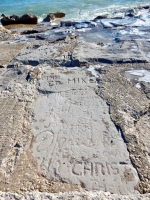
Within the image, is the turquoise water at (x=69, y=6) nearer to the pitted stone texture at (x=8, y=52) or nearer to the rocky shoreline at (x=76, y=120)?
the pitted stone texture at (x=8, y=52)

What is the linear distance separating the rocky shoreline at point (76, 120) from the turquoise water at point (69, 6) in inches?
243

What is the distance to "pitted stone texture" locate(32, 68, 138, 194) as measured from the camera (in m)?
1.89

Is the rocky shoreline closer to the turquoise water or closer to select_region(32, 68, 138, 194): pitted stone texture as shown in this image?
select_region(32, 68, 138, 194): pitted stone texture

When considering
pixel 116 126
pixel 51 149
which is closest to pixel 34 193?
pixel 51 149

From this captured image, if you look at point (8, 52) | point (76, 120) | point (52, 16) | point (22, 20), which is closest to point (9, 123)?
point (76, 120)

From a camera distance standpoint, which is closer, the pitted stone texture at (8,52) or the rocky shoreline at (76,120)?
the rocky shoreline at (76,120)

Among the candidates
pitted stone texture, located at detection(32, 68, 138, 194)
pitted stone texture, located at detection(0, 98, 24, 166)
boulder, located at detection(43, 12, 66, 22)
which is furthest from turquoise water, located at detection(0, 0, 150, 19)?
pitted stone texture, located at detection(0, 98, 24, 166)

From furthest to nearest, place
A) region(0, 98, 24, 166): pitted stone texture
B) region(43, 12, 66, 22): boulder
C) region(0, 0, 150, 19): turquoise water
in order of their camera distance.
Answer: region(0, 0, 150, 19): turquoise water
region(43, 12, 66, 22): boulder
region(0, 98, 24, 166): pitted stone texture

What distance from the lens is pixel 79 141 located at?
223cm

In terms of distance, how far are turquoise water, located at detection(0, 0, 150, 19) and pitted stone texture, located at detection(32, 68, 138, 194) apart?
7.21 m

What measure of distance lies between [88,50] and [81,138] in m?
2.16

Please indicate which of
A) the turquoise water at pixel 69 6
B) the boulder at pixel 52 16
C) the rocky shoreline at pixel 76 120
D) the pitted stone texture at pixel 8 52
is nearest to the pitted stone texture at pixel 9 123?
the rocky shoreline at pixel 76 120

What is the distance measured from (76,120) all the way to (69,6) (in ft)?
31.2

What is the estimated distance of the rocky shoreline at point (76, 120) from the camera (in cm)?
186
